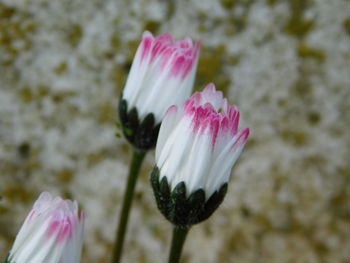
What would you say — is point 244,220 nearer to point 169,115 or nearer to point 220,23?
point 220,23

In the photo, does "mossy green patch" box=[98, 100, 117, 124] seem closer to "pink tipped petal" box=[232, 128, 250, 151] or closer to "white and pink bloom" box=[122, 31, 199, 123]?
"white and pink bloom" box=[122, 31, 199, 123]

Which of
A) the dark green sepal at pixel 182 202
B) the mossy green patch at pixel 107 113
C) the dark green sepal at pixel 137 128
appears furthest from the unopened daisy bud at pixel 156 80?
the mossy green patch at pixel 107 113

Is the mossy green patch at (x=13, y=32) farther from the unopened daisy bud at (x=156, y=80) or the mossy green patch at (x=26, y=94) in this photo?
the unopened daisy bud at (x=156, y=80)

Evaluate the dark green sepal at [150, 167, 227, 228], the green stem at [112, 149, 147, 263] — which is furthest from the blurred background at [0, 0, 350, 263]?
the dark green sepal at [150, 167, 227, 228]

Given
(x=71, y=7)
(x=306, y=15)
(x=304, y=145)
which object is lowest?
(x=304, y=145)

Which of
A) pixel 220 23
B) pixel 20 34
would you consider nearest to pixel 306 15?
pixel 220 23

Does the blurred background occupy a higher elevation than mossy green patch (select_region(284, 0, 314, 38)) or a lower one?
lower
